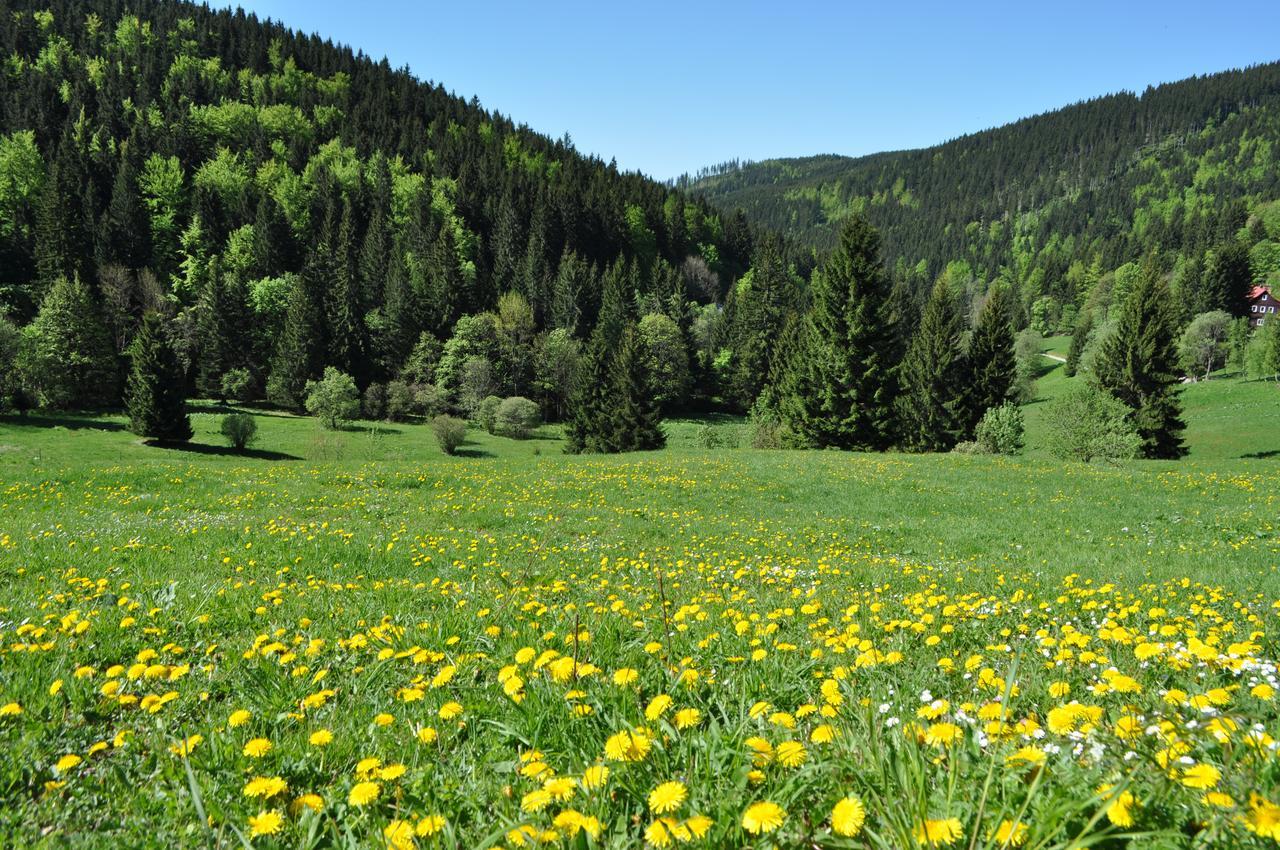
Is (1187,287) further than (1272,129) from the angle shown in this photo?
No

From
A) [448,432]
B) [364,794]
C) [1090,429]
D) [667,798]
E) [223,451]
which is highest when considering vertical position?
[667,798]

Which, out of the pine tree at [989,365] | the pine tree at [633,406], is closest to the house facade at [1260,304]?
the pine tree at [989,365]

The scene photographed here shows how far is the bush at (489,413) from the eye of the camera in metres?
57.1

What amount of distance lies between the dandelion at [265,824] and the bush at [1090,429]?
109 ft

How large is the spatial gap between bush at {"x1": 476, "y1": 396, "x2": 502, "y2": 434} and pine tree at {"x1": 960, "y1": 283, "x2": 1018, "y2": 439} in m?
42.3

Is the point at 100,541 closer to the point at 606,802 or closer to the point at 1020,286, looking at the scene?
the point at 606,802

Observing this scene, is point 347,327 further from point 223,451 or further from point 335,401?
point 223,451

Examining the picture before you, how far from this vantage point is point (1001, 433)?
32.8 m

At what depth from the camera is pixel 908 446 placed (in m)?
40.5

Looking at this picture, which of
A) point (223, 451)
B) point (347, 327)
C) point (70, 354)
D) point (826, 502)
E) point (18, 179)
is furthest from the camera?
point (18, 179)

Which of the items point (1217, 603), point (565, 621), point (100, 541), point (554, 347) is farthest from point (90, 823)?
point (554, 347)

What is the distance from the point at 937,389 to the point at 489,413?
1630 inches

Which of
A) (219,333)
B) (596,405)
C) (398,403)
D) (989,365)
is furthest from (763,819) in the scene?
(219,333)

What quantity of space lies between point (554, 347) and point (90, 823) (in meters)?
71.8
